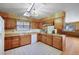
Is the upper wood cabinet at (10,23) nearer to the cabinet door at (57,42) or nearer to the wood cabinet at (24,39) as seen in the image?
the wood cabinet at (24,39)

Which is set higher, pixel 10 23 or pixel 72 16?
pixel 72 16

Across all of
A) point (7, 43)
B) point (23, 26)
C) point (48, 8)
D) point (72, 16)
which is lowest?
point (7, 43)

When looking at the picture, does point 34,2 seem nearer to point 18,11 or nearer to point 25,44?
point 18,11

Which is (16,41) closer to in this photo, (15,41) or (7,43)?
(15,41)

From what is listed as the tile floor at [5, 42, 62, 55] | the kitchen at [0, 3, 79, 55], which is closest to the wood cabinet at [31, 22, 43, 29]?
the kitchen at [0, 3, 79, 55]

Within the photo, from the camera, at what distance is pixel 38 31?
6.31ft

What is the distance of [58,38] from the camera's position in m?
1.83

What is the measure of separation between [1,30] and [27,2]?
74 centimetres

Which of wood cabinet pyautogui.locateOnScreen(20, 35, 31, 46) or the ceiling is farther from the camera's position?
wood cabinet pyautogui.locateOnScreen(20, 35, 31, 46)

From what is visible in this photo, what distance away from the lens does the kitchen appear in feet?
5.80

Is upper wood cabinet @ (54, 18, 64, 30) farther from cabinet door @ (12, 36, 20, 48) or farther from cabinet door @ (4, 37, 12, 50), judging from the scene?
cabinet door @ (4, 37, 12, 50)

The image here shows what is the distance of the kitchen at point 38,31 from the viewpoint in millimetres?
1767

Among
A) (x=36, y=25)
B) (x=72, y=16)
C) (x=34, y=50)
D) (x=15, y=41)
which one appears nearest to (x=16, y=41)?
(x=15, y=41)

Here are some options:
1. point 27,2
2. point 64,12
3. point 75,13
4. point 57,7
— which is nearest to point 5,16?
point 27,2
